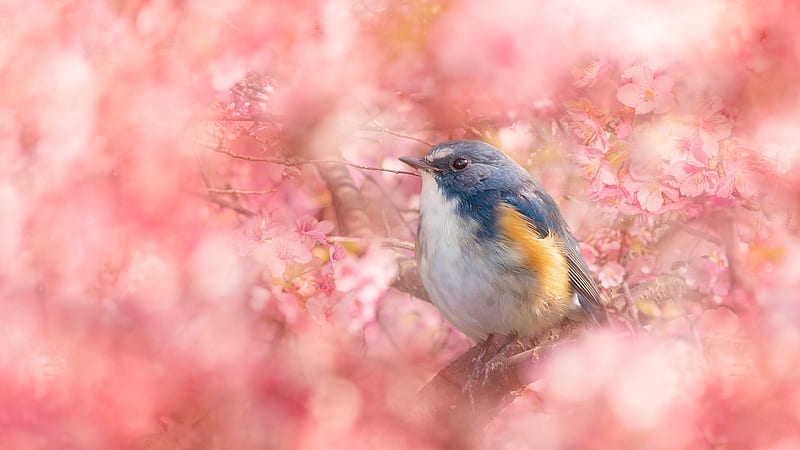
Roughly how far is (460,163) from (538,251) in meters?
0.36

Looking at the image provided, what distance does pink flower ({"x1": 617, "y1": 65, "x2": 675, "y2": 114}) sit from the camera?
1.87 m

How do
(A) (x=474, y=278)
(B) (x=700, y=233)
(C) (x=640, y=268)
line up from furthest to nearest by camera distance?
(C) (x=640, y=268) < (B) (x=700, y=233) < (A) (x=474, y=278)

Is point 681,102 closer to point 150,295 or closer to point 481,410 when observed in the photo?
point 481,410

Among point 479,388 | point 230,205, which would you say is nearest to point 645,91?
point 479,388

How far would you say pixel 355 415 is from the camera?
Result: 173cm

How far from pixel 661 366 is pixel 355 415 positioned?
753 mm

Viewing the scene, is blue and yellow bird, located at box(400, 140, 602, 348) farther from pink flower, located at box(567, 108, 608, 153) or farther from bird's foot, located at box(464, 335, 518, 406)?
pink flower, located at box(567, 108, 608, 153)

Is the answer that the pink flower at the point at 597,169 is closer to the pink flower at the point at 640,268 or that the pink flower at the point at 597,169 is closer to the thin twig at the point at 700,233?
the thin twig at the point at 700,233

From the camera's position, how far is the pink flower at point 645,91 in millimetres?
1872

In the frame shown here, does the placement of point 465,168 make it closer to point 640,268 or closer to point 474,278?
point 474,278

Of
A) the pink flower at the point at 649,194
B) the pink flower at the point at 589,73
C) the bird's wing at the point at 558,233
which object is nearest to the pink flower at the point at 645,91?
the pink flower at the point at 589,73

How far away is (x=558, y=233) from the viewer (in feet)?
7.14

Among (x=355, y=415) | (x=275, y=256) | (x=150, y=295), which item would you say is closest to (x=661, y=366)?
(x=355, y=415)

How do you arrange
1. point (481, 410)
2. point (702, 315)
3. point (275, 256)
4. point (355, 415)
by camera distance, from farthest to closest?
point (702, 315), point (481, 410), point (275, 256), point (355, 415)
